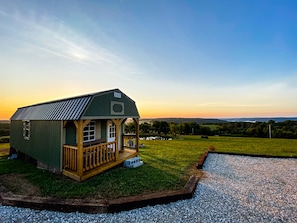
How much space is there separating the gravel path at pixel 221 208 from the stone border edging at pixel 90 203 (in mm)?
116

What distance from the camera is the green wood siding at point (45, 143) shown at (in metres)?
6.20

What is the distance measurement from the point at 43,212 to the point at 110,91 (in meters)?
4.64

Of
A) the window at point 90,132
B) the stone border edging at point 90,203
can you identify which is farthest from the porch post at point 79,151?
the window at point 90,132

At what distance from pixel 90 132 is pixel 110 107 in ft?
5.77

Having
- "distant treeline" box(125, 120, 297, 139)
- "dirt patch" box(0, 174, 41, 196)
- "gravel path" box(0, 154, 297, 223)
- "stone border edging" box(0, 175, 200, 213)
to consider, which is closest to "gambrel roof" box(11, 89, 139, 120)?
"dirt patch" box(0, 174, 41, 196)

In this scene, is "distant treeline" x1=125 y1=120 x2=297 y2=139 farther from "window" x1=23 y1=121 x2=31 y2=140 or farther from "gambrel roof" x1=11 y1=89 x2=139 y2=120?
"gambrel roof" x1=11 y1=89 x2=139 y2=120

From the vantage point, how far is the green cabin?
561 cm

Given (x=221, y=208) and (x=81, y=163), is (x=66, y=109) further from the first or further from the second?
(x=221, y=208)

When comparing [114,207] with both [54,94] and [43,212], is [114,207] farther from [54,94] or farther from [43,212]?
[54,94]

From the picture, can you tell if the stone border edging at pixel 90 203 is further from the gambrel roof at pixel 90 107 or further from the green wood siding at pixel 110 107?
the green wood siding at pixel 110 107

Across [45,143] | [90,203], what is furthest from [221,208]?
[45,143]

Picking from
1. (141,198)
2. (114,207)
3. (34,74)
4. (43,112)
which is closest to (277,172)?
(141,198)

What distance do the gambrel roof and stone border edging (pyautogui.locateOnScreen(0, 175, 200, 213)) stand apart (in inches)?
99.4

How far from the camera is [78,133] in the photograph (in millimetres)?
5363
